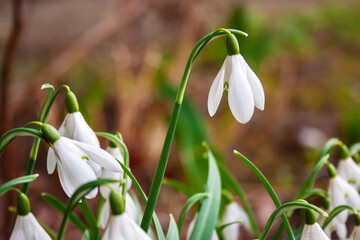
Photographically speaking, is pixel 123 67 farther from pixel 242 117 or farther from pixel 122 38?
pixel 242 117

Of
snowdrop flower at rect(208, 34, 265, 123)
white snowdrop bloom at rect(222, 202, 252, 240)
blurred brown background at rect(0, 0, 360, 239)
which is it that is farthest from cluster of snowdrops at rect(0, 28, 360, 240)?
blurred brown background at rect(0, 0, 360, 239)

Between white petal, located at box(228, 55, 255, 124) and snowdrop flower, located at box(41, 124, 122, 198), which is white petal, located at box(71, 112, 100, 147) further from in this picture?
white petal, located at box(228, 55, 255, 124)

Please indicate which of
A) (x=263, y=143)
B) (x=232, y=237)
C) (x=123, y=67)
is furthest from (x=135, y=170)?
(x=232, y=237)

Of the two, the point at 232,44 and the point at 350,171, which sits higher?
the point at 232,44

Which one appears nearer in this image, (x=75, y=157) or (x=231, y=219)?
(x=75, y=157)

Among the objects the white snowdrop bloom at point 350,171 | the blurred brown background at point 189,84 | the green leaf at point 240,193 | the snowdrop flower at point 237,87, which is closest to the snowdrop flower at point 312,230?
the snowdrop flower at point 237,87

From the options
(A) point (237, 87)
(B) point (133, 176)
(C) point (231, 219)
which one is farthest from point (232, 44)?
(C) point (231, 219)

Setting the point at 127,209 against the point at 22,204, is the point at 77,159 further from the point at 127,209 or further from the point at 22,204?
the point at 127,209

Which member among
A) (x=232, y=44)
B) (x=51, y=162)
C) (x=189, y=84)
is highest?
(x=232, y=44)

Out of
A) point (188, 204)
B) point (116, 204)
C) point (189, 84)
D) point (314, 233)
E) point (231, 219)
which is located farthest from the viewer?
point (189, 84)

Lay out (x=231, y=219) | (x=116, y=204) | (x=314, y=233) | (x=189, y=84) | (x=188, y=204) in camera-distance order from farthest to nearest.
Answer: (x=189, y=84)
(x=231, y=219)
(x=188, y=204)
(x=314, y=233)
(x=116, y=204)
